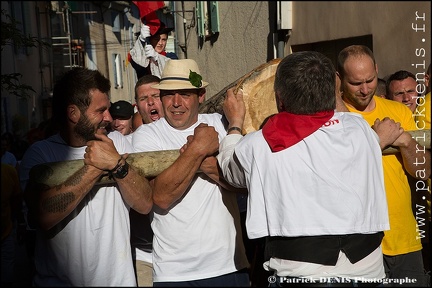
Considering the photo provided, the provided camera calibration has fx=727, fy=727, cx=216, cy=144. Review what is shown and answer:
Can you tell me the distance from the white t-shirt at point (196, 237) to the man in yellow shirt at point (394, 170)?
0.90 m

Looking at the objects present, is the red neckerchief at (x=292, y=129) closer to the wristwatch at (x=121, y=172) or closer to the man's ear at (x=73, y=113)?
the wristwatch at (x=121, y=172)

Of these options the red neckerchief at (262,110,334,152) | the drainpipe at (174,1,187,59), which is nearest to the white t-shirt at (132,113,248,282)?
the red neckerchief at (262,110,334,152)

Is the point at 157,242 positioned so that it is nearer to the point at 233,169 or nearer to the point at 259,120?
the point at 233,169

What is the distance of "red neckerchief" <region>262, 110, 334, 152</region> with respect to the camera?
3217 mm

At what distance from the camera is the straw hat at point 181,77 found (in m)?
4.07

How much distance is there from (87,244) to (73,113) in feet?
2.20

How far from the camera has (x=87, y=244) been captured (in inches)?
141

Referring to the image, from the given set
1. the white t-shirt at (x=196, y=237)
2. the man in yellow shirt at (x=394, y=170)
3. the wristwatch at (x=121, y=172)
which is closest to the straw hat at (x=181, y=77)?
the white t-shirt at (x=196, y=237)

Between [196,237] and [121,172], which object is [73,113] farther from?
[196,237]

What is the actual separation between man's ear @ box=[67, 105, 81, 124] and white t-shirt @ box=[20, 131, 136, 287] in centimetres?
17

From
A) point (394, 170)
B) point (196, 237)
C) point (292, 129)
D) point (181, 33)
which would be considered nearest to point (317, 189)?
point (292, 129)

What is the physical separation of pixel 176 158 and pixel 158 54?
347 cm

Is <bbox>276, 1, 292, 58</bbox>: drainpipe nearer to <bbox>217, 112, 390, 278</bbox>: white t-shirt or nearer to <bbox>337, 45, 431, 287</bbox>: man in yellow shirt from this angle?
<bbox>337, 45, 431, 287</bbox>: man in yellow shirt

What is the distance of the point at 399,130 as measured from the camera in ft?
12.5
